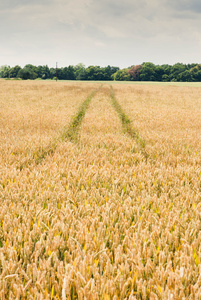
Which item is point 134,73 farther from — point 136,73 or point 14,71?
point 14,71

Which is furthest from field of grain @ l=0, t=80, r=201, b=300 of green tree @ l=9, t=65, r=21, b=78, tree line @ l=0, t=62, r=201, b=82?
green tree @ l=9, t=65, r=21, b=78

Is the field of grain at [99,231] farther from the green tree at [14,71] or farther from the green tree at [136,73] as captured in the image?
the green tree at [14,71]

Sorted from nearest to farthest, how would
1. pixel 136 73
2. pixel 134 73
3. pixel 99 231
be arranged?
pixel 99 231, pixel 136 73, pixel 134 73

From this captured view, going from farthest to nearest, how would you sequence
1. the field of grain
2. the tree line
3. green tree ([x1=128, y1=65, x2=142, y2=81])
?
green tree ([x1=128, y1=65, x2=142, y2=81]) → the tree line → the field of grain

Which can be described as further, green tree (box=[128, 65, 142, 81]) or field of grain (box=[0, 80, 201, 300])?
green tree (box=[128, 65, 142, 81])

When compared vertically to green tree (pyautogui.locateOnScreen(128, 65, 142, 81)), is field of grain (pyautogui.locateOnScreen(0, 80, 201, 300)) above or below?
below

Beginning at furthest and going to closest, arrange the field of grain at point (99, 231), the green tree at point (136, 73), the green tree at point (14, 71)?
the green tree at point (14, 71) → the green tree at point (136, 73) → the field of grain at point (99, 231)

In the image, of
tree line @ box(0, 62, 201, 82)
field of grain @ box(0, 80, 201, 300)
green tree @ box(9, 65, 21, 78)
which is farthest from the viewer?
green tree @ box(9, 65, 21, 78)

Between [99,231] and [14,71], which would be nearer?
[99,231]

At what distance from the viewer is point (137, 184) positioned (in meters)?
2.75

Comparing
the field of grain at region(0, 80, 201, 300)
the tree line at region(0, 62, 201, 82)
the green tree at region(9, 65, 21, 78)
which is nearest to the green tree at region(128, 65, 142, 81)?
the tree line at region(0, 62, 201, 82)

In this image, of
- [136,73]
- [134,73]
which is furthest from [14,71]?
[136,73]

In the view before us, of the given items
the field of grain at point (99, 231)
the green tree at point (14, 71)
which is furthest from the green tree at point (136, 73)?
the field of grain at point (99, 231)

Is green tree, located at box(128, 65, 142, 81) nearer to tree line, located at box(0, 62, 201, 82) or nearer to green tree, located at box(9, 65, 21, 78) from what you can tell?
tree line, located at box(0, 62, 201, 82)
